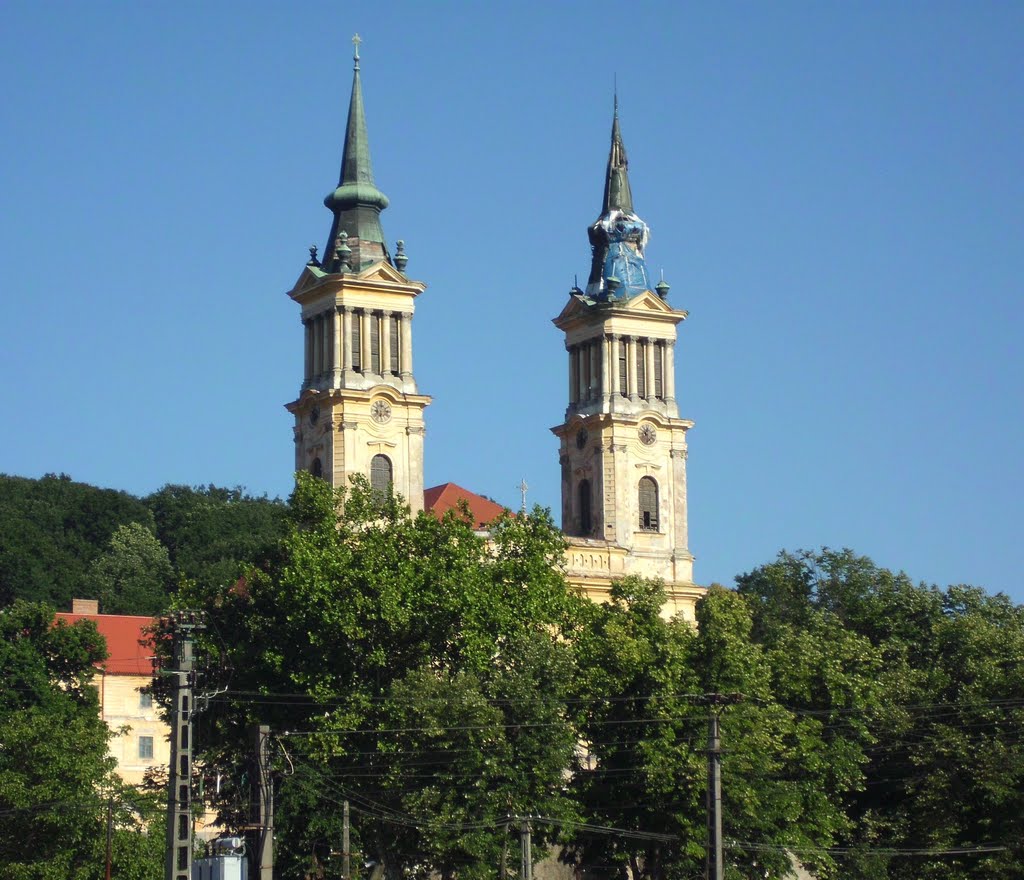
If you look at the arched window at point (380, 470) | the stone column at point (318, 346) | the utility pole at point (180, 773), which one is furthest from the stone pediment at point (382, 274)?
the utility pole at point (180, 773)

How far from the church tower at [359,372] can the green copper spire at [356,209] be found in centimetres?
8

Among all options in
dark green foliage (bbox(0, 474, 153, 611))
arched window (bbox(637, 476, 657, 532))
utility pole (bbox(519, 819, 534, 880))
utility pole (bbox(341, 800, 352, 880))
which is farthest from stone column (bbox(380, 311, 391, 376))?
dark green foliage (bbox(0, 474, 153, 611))

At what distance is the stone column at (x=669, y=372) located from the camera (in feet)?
308

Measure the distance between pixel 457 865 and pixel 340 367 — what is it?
99.3 ft

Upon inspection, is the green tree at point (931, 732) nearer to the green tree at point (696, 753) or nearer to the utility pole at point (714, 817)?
the green tree at point (696, 753)

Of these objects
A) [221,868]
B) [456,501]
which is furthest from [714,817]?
[456,501]

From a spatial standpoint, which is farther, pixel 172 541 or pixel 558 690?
pixel 172 541

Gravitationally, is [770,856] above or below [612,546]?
below

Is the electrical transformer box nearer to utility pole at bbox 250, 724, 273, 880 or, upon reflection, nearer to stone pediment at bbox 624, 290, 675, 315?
utility pole at bbox 250, 724, 273, 880

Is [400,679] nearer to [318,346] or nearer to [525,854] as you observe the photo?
[525,854]

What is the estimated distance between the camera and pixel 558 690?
64188mm

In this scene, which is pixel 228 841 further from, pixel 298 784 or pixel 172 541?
pixel 172 541

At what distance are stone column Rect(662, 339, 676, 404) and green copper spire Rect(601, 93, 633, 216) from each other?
6431mm

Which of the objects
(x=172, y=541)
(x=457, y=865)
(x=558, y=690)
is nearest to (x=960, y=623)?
(x=558, y=690)
